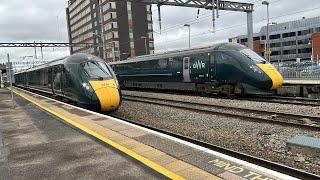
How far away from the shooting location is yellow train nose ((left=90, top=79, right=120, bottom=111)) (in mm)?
14656

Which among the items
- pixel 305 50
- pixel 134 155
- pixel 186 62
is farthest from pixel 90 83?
pixel 305 50

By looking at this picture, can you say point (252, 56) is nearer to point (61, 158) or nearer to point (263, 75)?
point (263, 75)

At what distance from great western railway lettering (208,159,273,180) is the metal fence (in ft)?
79.8

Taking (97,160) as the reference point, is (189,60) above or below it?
above

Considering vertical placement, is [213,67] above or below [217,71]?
above

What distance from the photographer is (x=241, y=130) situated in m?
11.3

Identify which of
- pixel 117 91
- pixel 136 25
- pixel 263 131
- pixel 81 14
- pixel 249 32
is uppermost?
pixel 81 14

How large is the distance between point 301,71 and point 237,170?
2646 cm

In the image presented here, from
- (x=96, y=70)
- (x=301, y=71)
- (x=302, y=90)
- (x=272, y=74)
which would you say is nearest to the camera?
(x=96, y=70)

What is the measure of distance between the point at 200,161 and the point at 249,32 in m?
25.4

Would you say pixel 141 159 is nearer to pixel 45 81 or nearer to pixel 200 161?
pixel 200 161

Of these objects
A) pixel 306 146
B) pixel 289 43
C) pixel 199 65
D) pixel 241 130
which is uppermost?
pixel 289 43

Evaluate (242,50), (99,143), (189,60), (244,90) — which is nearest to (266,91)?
(244,90)

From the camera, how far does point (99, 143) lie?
784cm
